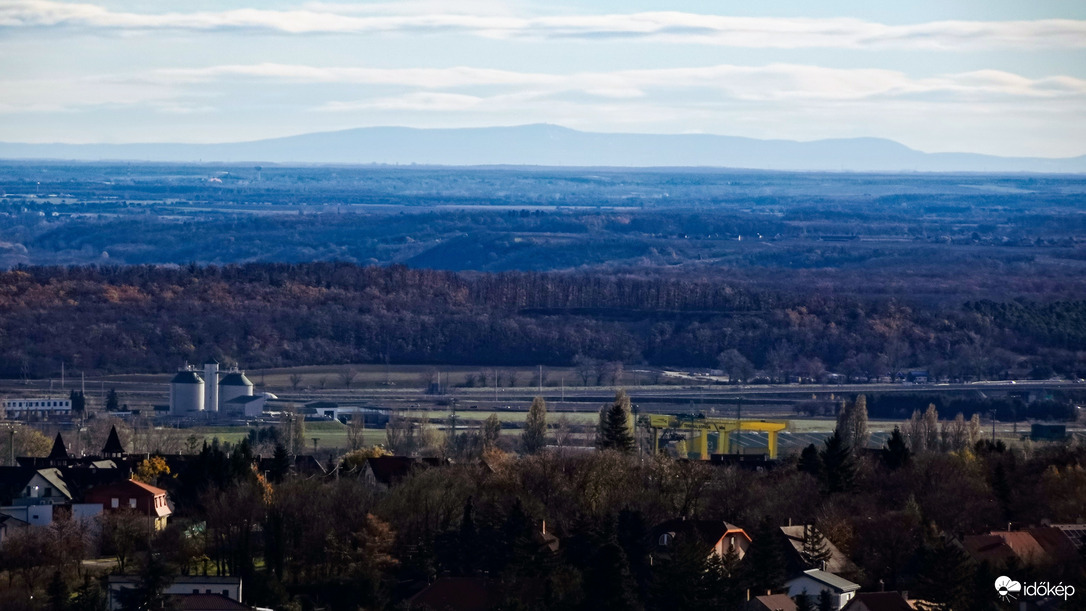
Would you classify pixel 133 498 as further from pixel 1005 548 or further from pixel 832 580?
pixel 1005 548

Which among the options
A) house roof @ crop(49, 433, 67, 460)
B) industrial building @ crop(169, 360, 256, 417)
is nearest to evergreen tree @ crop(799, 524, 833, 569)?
house roof @ crop(49, 433, 67, 460)

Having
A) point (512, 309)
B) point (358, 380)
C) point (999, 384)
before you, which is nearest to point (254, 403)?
point (358, 380)

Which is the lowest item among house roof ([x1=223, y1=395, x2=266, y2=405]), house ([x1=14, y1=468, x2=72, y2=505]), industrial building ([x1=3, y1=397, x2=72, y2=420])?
industrial building ([x1=3, y1=397, x2=72, y2=420])

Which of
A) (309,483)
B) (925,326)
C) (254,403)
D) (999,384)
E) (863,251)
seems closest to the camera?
(309,483)

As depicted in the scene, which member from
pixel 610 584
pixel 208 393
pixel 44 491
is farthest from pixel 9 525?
pixel 208 393

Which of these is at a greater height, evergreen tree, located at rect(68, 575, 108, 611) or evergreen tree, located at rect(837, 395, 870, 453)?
evergreen tree, located at rect(68, 575, 108, 611)

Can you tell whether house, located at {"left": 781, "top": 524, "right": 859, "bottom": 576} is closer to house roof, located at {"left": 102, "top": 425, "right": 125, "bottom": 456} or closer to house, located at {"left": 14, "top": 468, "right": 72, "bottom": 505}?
house, located at {"left": 14, "top": 468, "right": 72, "bottom": 505}

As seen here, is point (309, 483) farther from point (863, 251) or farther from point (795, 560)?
point (863, 251)

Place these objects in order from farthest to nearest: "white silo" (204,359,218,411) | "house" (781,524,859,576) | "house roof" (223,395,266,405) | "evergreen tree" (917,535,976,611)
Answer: "white silo" (204,359,218,411) < "house roof" (223,395,266,405) < "house" (781,524,859,576) < "evergreen tree" (917,535,976,611)
